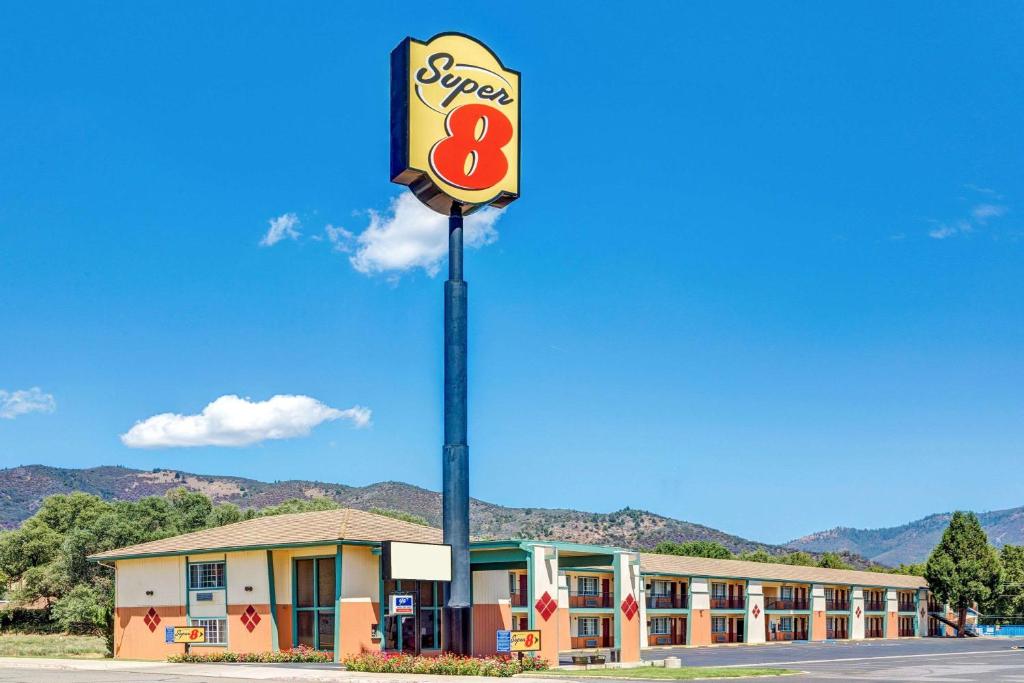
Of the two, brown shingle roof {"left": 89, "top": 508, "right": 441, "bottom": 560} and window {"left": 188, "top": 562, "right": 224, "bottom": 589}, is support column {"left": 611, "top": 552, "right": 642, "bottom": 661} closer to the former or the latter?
brown shingle roof {"left": 89, "top": 508, "right": 441, "bottom": 560}

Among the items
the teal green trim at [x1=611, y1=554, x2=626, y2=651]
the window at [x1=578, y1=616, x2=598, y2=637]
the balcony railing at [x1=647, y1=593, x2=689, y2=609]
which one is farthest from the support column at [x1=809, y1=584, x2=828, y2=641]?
the teal green trim at [x1=611, y1=554, x2=626, y2=651]

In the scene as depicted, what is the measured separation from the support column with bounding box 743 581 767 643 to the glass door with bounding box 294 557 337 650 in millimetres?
43652

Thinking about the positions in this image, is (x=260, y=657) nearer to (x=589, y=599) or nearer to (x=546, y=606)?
(x=546, y=606)

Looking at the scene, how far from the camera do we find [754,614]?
3145 inches

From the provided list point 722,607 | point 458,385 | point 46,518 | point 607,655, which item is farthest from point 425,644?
point 46,518

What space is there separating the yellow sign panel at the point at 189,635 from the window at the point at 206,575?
2.17 m

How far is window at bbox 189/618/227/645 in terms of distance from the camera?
147 feet

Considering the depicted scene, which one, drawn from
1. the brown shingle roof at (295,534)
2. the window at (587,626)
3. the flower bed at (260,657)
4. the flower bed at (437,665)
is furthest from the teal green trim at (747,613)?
the flower bed at (437,665)

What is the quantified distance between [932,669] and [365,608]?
68.5 feet

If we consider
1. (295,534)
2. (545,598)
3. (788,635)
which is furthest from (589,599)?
(788,635)

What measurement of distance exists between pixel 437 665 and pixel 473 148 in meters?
16.3

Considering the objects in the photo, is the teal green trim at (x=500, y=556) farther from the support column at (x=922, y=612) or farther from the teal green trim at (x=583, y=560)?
the support column at (x=922, y=612)

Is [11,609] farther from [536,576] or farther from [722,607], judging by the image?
[536,576]

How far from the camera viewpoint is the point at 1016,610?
11025cm
